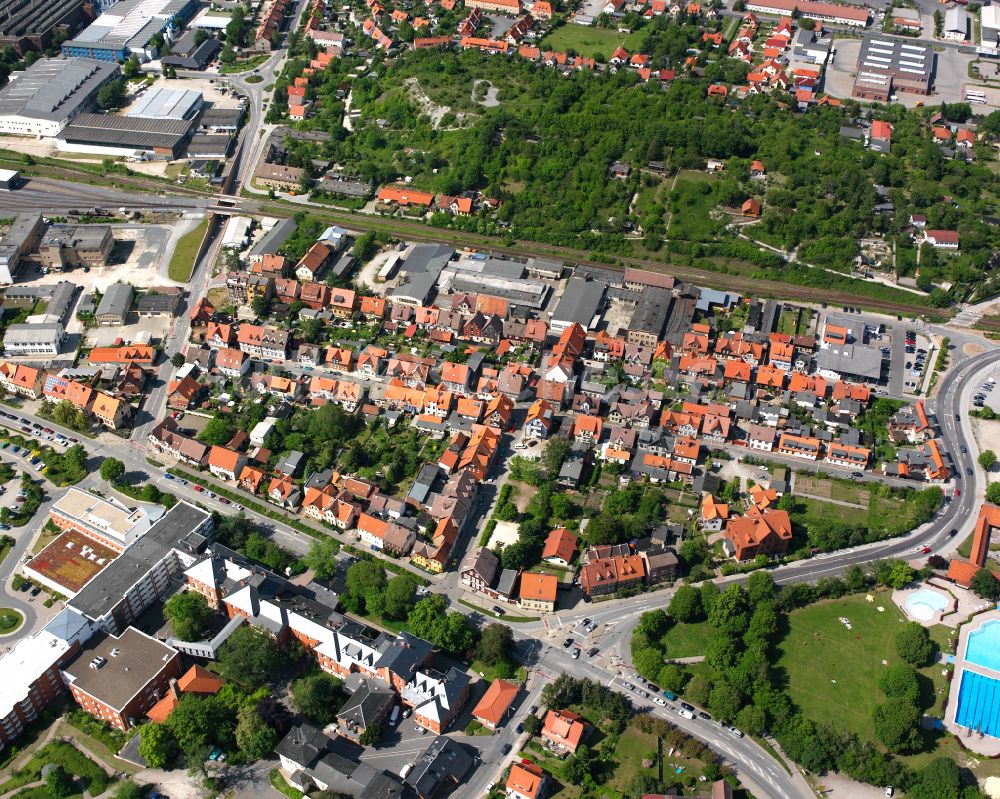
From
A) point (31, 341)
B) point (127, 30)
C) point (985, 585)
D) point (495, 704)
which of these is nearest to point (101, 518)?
point (31, 341)

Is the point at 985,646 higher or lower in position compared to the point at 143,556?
lower

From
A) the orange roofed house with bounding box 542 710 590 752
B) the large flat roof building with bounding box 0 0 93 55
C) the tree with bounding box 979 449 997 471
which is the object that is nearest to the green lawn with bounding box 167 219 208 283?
the large flat roof building with bounding box 0 0 93 55

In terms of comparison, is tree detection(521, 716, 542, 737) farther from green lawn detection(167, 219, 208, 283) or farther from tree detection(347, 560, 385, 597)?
green lawn detection(167, 219, 208, 283)

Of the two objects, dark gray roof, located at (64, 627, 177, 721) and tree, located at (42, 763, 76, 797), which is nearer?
tree, located at (42, 763, 76, 797)

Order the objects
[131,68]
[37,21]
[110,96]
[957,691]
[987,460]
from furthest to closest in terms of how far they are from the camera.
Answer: [37,21]
[131,68]
[110,96]
[987,460]
[957,691]

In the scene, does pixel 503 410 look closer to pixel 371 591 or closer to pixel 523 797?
pixel 371 591

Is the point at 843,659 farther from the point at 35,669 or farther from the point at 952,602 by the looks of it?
the point at 35,669
